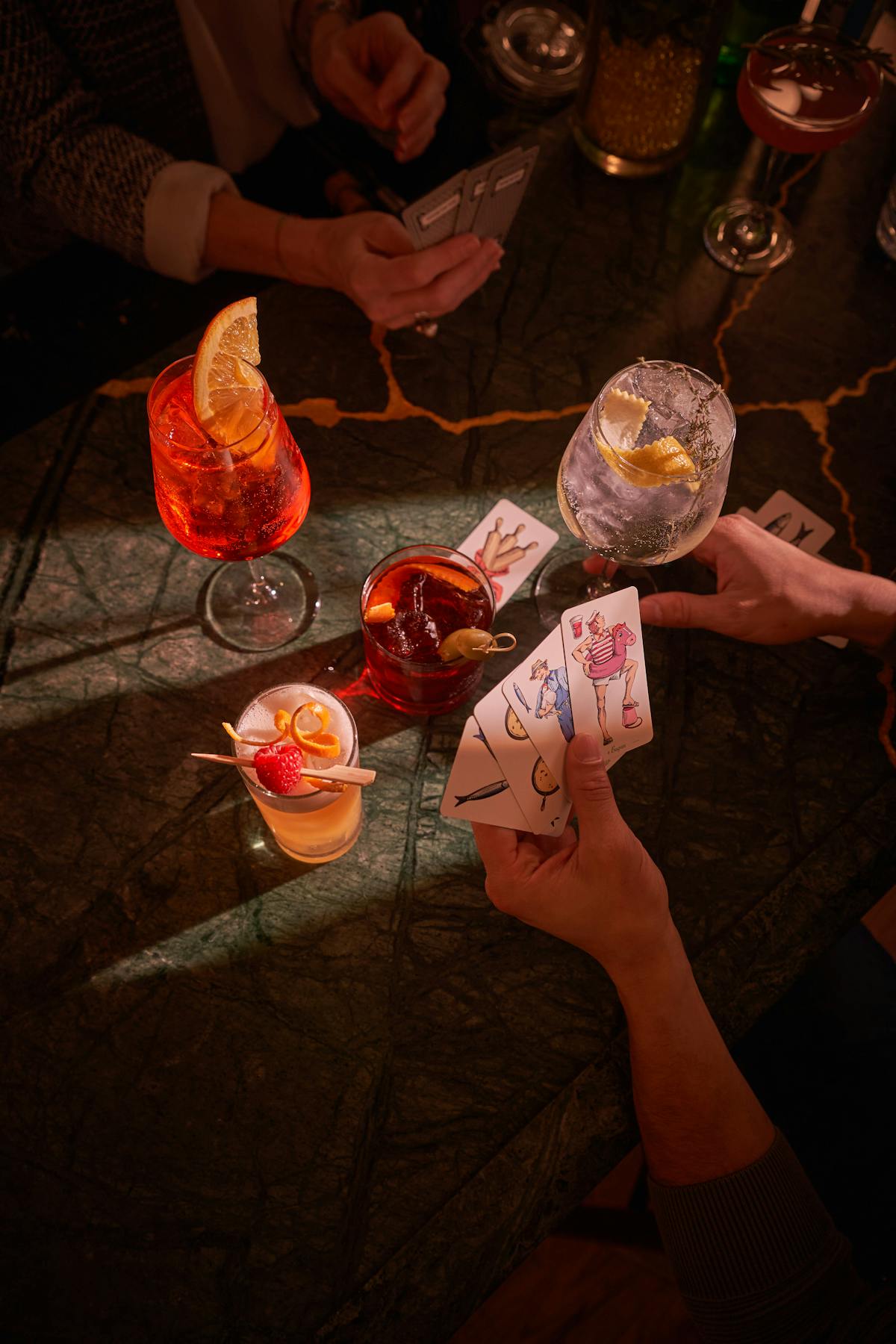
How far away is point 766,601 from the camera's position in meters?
1.30

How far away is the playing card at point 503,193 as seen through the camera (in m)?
1.37

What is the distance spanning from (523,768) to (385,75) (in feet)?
5.37

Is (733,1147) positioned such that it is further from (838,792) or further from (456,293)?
(456,293)

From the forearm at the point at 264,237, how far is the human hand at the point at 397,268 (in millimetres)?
49

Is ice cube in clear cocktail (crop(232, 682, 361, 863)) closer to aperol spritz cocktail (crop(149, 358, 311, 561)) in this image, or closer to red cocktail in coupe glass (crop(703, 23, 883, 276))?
aperol spritz cocktail (crop(149, 358, 311, 561))

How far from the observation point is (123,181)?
5.31ft

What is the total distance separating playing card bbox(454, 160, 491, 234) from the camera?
53.2 inches

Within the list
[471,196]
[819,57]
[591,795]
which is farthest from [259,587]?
[819,57]

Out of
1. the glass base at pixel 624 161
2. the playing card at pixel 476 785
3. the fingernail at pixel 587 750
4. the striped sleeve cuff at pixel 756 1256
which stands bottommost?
the striped sleeve cuff at pixel 756 1256

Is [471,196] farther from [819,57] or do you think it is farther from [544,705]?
[544,705]

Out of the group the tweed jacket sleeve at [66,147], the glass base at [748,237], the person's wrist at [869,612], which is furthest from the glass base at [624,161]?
the person's wrist at [869,612]

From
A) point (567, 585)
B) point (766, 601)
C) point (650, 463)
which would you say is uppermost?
point (650, 463)

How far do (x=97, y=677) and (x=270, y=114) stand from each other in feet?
5.56

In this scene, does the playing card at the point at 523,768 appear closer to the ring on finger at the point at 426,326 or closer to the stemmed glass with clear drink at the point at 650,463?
the stemmed glass with clear drink at the point at 650,463
